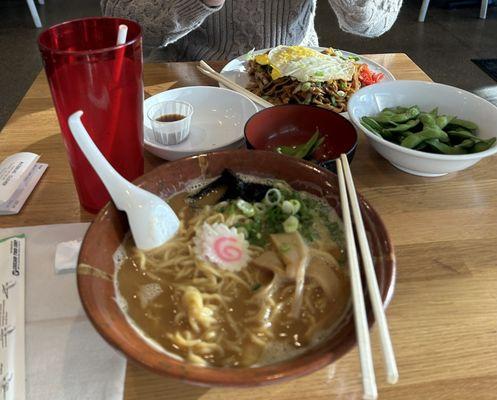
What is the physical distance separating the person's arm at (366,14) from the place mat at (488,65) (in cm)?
239

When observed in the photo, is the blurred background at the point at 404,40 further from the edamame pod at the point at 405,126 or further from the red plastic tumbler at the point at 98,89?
the edamame pod at the point at 405,126

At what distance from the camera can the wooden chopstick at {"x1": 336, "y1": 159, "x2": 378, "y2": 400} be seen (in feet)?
1.89

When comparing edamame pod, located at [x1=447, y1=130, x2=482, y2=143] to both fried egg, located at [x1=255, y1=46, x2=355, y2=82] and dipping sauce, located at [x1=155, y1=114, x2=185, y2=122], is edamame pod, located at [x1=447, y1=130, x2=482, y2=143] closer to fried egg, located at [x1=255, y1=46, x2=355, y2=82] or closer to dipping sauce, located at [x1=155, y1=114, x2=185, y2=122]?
fried egg, located at [x1=255, y1=46, x2=355, y2=82]

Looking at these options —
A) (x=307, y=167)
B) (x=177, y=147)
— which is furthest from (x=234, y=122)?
(x=307, y=167)

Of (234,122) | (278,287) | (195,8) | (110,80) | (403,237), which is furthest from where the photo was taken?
(195,8)

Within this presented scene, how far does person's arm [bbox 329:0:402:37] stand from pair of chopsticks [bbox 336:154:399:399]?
107 centimetres

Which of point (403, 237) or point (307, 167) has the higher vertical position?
point (307, 167)

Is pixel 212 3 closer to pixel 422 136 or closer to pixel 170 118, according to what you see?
pixel 170 118

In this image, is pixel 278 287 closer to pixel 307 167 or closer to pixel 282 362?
pixel 282 362

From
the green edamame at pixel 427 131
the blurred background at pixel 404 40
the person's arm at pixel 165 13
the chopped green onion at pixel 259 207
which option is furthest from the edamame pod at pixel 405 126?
the blurred background at pixel 404 40

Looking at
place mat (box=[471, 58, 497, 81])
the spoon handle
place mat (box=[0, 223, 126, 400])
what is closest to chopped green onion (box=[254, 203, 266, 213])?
the spoon handle

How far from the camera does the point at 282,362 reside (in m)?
0.62

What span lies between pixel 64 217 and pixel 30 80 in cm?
300

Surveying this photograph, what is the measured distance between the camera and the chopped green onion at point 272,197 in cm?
88
